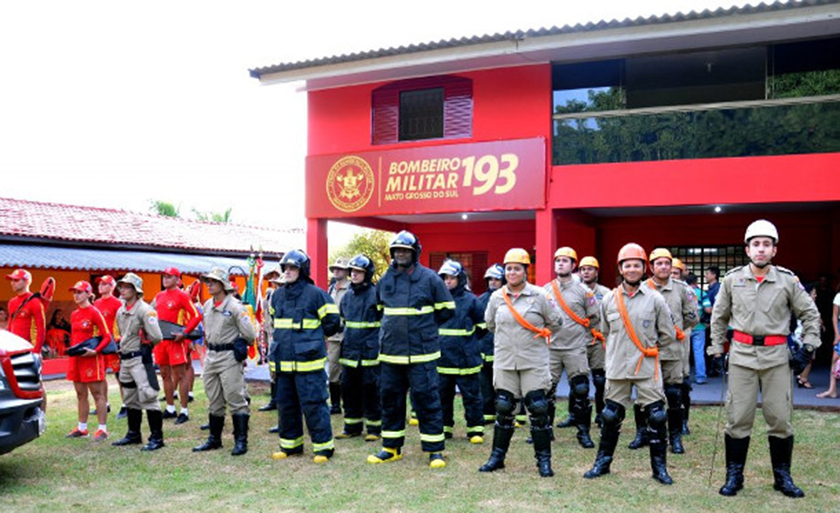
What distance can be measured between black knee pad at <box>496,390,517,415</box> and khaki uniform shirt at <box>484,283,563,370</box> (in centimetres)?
25

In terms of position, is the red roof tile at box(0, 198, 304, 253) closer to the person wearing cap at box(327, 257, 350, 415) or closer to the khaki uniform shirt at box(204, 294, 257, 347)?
the person wearing cap at box(327, 257, 350, 415)

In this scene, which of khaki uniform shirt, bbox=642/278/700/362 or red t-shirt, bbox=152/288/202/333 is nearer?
khaki uniform shirt, bbox=642/278/700/362

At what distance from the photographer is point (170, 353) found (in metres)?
9.74

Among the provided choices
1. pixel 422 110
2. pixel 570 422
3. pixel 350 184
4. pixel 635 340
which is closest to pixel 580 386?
pixel 570 422

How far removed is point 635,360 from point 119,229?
19.3 metres

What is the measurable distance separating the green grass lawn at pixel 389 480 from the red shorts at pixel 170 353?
1.26 m

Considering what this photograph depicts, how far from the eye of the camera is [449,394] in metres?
8.58

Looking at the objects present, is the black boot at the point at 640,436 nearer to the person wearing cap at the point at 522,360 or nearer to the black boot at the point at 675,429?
the black boot at the point at 675,429

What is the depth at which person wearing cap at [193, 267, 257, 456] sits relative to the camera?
784 centimetres

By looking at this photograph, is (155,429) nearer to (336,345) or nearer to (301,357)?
(301,357)

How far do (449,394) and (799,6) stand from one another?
25.3 ft

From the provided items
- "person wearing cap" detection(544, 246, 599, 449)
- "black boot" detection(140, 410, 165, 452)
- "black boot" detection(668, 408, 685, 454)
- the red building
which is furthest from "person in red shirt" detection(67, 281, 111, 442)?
the red building

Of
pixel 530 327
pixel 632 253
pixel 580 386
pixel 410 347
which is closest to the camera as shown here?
pixel 632 253

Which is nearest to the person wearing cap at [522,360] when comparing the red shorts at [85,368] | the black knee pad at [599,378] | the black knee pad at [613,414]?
the black knee pad at [613,414]
